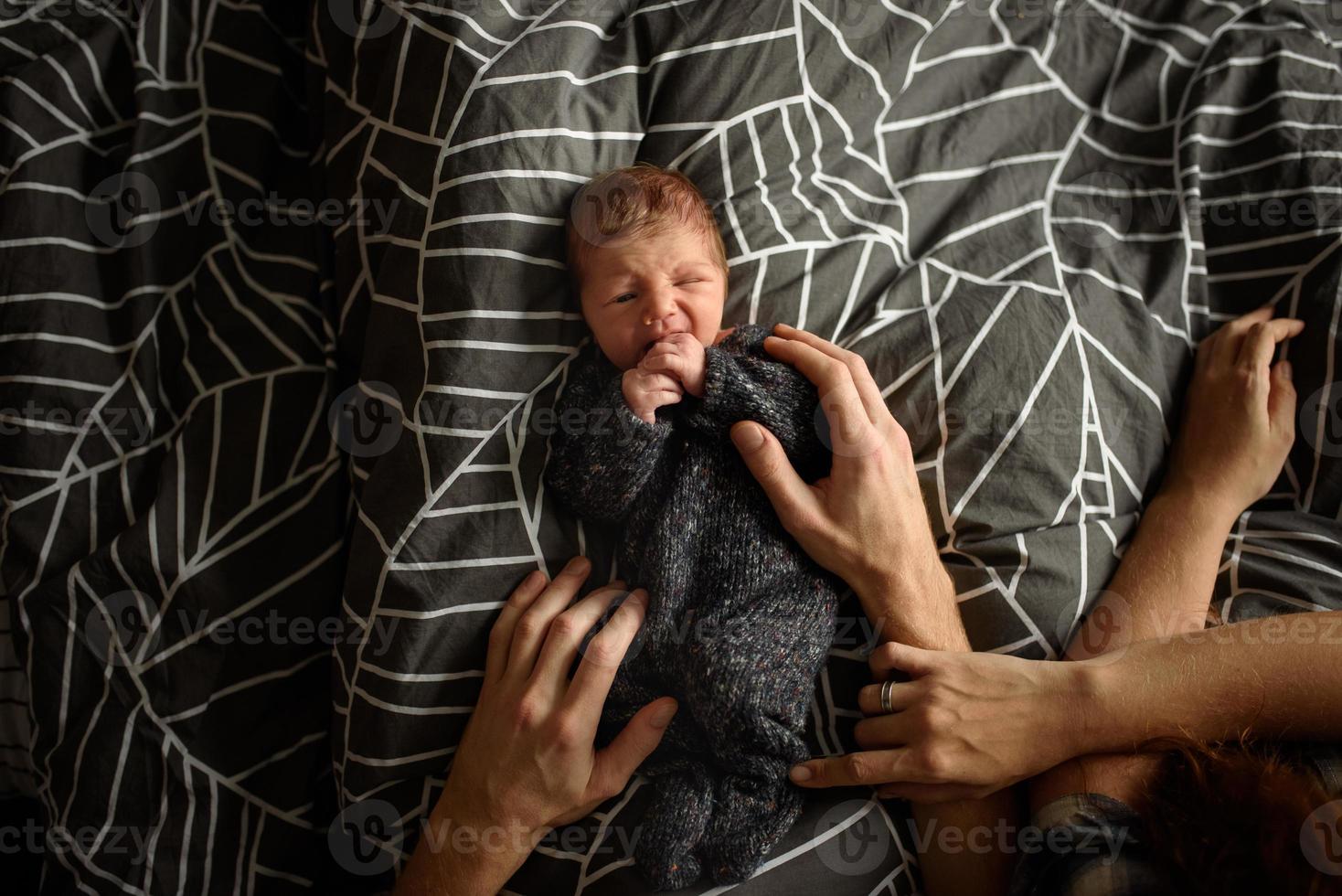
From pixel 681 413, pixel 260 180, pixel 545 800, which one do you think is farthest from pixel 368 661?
pixel 260 180

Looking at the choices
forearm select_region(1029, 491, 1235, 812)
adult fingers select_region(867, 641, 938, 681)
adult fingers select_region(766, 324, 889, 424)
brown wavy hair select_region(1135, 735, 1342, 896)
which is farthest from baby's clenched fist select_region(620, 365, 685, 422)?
brown wavy hair select_region(1135, 735, 1342, 896)

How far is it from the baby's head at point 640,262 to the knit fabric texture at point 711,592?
7 centimetres

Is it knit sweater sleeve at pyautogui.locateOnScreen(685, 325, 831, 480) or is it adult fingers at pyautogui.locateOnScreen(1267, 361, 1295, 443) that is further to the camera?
adult fingers at pyautogui.locateOnScreen(1267, 361, 1295, 443)

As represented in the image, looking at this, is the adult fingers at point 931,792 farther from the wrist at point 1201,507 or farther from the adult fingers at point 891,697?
the wrist at point 1201,507

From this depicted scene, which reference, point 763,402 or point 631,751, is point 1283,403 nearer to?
point 763,402

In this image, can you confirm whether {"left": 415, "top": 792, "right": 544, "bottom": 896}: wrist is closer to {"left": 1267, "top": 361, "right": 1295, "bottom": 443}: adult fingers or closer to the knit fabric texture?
the knit fabric texture

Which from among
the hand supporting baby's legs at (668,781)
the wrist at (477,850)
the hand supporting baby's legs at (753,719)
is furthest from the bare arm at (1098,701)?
the wrist at (477,850)

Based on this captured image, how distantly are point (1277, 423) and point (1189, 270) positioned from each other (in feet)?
0.95

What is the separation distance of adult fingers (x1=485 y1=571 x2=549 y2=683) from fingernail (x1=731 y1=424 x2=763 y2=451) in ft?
1.13

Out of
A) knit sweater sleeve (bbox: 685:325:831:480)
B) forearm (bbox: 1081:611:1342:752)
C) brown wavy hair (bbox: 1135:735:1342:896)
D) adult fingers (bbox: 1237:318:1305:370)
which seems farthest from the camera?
adult fingers (bbox: 1237:318:1305:370)

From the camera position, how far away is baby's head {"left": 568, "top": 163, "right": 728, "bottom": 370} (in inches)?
49.6

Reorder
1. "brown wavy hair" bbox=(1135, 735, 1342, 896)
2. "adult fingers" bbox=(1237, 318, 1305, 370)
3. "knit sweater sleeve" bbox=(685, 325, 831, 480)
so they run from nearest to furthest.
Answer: "brown wavy hair" bbox=(1135, 735, 1342, 896) → "knit sweater sleeve" bbox=(685, 325, 831, 480) → "adult fingers" bbox=(1237, 318, 1305, 370)

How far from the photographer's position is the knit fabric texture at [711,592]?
1.16 m

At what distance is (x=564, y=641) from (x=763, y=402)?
429 millimetres
